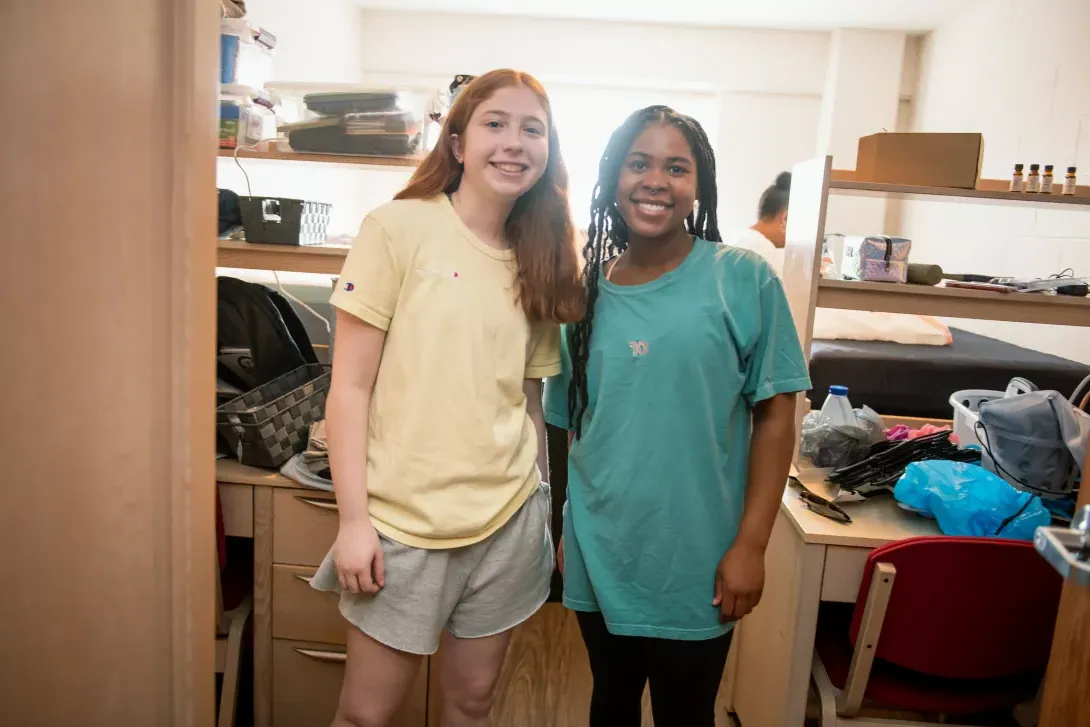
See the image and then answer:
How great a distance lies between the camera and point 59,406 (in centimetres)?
54

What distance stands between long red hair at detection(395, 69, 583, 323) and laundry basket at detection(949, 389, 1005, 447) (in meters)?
1.16

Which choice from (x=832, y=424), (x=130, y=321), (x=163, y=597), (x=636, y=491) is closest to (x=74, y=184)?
(x=130, y=321)

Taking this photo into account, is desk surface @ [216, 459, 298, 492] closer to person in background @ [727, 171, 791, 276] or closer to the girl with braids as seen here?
the girl with braids

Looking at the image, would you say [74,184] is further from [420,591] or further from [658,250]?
[658,250]

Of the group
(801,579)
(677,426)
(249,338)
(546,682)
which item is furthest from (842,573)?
(249,338)

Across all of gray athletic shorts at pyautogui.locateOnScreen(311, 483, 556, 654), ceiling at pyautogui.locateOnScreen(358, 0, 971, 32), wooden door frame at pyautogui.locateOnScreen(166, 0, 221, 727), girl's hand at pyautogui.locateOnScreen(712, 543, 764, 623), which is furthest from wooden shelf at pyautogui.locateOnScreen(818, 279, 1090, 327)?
ceiling at pyautogui.locateOnScreen(358, 0, 971, 32)

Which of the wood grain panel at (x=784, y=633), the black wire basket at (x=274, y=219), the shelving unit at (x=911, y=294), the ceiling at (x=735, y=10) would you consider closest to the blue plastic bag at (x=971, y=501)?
the wood grain panel at (x=784, y=633)

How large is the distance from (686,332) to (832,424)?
87cm

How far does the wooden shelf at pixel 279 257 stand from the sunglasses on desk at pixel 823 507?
1.11 m

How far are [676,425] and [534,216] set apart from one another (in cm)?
38

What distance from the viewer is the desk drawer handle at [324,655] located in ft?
5.26

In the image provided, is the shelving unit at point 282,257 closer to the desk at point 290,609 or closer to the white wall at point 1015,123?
the desk at point 290,609

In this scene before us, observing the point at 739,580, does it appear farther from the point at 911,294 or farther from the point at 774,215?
the point at 774,215

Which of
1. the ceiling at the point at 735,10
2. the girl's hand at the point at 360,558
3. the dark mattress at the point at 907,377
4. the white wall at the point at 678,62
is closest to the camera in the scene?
the girl's hand at the point at 360,558
